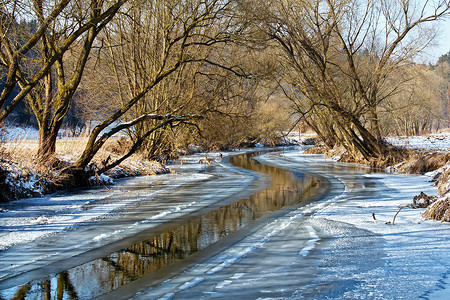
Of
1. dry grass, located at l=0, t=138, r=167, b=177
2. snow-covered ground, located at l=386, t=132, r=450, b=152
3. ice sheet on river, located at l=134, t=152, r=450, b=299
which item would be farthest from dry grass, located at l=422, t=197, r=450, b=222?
snow-covered ground, located at l=386, t=132, r=450, b=152

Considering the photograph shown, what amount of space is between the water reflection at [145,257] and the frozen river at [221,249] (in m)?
0.02

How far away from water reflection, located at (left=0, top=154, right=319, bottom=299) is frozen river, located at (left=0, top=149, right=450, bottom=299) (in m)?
0.02

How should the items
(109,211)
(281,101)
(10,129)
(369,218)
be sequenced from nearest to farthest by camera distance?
(369,218) < (109,211) < (10,129) < (281,101)

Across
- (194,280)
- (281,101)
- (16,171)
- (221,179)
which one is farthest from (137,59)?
(281,101)

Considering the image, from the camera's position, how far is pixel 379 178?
650 inches

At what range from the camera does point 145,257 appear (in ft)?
19.6

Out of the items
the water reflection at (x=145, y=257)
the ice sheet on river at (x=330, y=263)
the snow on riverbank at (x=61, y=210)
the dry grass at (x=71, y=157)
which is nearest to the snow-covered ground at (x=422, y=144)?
the dry grass at (x=71, y=157)

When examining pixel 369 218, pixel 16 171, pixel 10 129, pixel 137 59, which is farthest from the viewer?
pixel 137 59

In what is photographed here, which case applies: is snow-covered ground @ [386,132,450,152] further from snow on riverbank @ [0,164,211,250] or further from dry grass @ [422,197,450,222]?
dry grass @ [422,197,450,222]

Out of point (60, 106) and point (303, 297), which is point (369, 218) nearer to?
point (303, 297)

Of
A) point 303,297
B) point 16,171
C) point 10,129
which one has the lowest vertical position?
point 303,297

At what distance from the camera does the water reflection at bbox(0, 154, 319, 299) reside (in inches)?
184

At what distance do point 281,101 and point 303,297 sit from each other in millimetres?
49428

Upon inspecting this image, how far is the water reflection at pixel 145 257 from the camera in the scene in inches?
184
